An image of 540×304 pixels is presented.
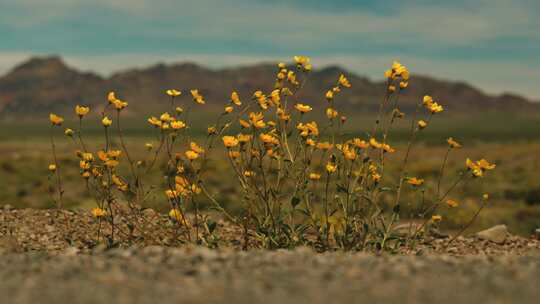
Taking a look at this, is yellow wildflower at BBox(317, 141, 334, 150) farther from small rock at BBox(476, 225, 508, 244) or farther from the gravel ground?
small rock at BBox(476, 225, 508, 244)

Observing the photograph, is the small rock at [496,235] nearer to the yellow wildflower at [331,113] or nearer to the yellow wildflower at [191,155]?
the yellow wildflower at [331,113]

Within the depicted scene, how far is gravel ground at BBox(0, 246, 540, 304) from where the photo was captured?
3098mm

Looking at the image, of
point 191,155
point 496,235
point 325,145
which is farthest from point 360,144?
point 496,235

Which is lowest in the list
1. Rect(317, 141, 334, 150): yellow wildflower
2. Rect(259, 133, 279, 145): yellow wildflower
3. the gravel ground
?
the gravel ground

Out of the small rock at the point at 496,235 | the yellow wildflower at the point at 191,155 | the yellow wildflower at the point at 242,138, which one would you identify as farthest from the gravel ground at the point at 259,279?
the small rock at the point at 496,235

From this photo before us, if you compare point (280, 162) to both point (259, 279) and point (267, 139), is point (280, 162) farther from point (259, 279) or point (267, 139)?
point (259, 279)

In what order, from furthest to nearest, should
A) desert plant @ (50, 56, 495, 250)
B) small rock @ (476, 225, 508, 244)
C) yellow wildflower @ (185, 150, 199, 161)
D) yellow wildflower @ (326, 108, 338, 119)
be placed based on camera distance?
small rock @ (476, 225, 508, 244), yellow wildflower @ (326, 108, 338, 119), desert plant @ (50, 56, 495, 250), yellow wildflower @ (185, 150, 199, 161)

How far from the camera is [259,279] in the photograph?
344 cm

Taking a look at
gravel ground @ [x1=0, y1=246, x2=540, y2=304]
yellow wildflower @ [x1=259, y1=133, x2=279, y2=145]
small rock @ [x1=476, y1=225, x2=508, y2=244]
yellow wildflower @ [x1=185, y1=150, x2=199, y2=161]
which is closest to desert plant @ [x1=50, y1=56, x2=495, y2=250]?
yellow wildflower @ [x1=259, y1=133, x2=279, y2=145]

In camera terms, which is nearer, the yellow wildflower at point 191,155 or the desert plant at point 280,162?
the yellow wildflower at point 191,155

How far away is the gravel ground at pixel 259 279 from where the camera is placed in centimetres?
310

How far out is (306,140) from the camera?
17.0 ft

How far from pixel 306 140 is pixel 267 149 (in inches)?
14.6

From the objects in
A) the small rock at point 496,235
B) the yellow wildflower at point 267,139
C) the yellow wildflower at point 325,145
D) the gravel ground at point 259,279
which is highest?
the yellow wildflower at point 267,139
